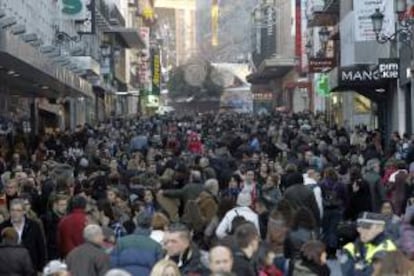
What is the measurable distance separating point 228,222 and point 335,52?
4291cm

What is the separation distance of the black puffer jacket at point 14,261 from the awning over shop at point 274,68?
7830 cm

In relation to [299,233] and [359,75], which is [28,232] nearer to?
[299,233]

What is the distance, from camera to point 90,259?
36.1 feet

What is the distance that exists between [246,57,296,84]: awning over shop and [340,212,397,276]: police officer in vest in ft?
260

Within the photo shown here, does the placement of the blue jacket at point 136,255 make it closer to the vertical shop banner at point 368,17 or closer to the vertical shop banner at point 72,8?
the vertical shop banner at point 368,17

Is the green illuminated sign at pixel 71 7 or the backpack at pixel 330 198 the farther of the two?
the green illuminated sign at pixel 71 7

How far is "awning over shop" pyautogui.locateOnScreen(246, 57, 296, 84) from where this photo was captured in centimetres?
9194

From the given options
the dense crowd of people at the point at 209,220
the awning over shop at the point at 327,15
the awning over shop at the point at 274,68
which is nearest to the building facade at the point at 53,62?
the dense crowd of people at the point at 209,220

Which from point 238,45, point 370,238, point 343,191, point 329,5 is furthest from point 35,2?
point 238,45

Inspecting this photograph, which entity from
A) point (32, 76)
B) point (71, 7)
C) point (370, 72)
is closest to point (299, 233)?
point (32, 76)

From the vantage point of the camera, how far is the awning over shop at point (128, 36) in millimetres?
87000

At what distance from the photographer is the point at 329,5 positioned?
57.2 metres

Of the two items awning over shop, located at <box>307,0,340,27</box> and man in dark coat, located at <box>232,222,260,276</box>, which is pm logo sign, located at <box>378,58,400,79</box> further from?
man in dark coat, located at <box>232,222,260,276</box>

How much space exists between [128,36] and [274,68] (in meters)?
10.9
